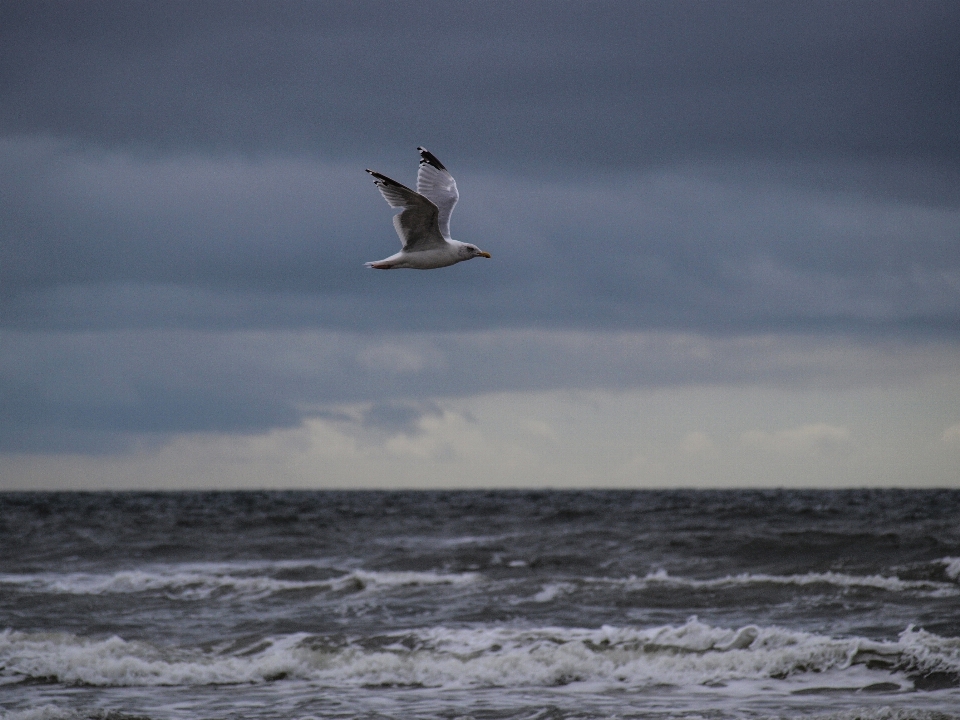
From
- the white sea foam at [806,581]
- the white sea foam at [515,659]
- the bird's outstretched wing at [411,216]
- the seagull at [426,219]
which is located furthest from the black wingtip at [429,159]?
the white sea foam at [806,581]

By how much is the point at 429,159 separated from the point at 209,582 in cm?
1098

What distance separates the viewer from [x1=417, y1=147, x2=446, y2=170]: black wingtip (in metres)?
13.1

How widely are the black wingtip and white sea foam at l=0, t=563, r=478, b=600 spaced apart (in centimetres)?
914

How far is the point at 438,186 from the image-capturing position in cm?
1306

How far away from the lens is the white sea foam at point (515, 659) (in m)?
12.9

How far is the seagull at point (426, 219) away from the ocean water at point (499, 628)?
15.4ft

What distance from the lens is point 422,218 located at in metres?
12.0

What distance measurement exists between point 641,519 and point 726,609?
61.5 feet

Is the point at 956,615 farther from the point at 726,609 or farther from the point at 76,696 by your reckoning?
the point at 76,696

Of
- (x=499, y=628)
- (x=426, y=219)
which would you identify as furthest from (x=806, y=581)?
(x=426, y=219)

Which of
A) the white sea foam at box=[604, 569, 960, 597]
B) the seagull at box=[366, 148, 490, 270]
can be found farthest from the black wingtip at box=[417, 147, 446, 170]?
the white sea foam at box=[604, 569, 960, 597]

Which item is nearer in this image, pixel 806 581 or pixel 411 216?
pixel 411 216

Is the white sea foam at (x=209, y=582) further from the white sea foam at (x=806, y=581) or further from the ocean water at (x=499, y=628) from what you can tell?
the white sea foam at (x=806, y=581)

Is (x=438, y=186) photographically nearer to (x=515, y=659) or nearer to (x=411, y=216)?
(x=411, y=216)
